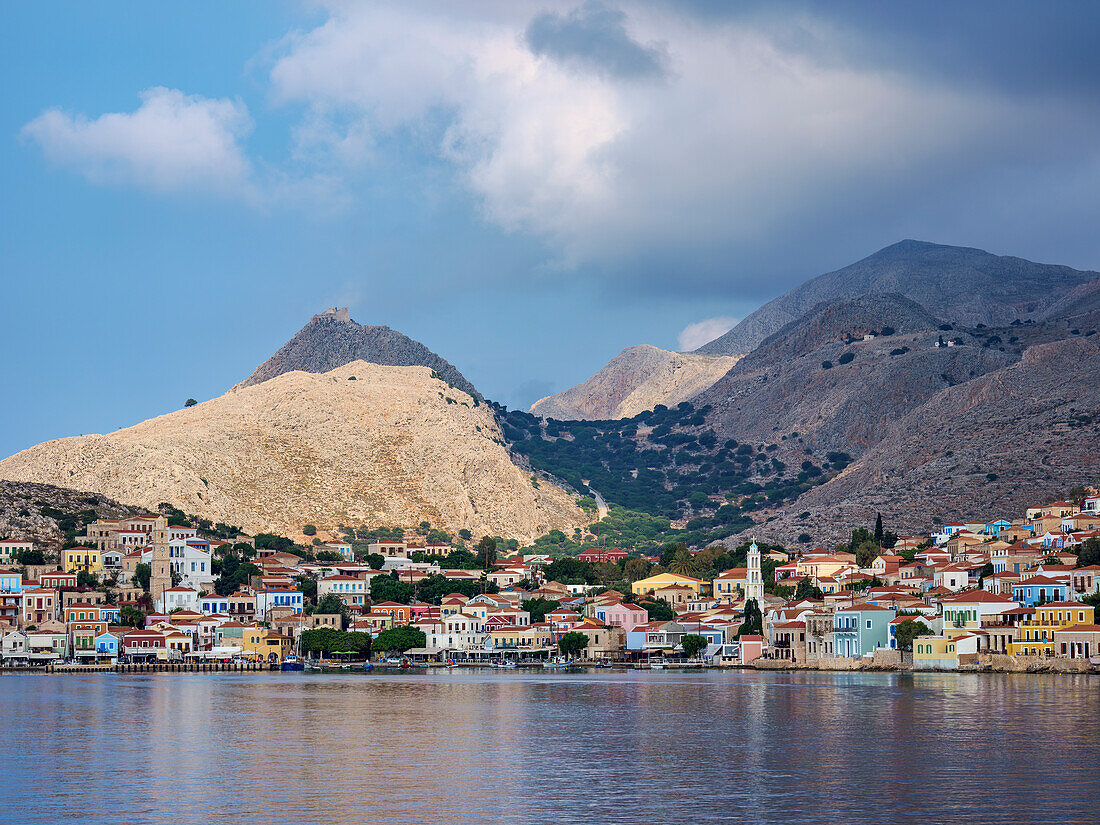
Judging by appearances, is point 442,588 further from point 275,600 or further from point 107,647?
point 107,647

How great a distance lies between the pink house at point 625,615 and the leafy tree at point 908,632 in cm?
2660

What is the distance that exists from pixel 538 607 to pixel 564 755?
8123cm

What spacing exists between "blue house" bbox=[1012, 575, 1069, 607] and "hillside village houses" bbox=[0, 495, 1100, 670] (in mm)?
102

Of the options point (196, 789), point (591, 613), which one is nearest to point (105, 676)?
point (591, 613)

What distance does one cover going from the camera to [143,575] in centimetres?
13562

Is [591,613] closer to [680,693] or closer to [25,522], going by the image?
[680,693]

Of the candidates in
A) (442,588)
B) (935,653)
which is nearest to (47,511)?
(442,588)

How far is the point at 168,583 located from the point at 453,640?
90.4 ft

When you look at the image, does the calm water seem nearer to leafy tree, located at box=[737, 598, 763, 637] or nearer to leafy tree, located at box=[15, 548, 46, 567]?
leafy tree, located at box=[737, 598, 763, 637]

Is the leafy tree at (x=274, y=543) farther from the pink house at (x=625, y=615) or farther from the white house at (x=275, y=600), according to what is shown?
the pink house at (x=625, y=615)

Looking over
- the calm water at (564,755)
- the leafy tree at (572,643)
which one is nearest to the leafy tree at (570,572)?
the leafy tree at (572,643)

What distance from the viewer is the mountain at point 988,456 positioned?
16188cm

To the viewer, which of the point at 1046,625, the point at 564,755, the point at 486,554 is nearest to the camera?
the point at 564,755

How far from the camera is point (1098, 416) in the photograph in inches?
6604
